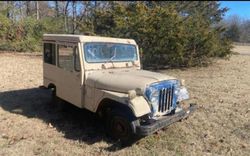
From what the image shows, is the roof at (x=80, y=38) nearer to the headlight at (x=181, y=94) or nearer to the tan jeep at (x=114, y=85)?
the tan jeep at (x=114, y=85)

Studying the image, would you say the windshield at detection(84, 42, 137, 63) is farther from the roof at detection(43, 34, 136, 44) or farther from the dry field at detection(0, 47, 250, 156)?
the dry field at detection(0, 47, 250, 156)

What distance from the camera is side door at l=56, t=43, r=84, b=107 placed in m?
5.44

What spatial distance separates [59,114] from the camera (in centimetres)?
655

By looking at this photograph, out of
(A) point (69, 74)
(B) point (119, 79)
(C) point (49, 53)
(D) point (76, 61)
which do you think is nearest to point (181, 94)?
(B) point (119, 79)

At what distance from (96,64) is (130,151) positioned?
1.81m

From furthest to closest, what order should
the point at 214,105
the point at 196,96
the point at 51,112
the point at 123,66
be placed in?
1. the point at 196,96
2. the point at 214,105
3. the point at 51,112
4. the point at 123,66

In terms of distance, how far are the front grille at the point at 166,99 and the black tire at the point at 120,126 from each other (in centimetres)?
61

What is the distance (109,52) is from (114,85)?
3.58ft

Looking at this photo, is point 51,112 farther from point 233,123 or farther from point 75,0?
point 75,0

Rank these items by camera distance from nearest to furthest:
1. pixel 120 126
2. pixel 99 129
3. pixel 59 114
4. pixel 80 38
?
pixel 120 126 → pixel 80 38 → pixel 99 129 → pixel 59 114

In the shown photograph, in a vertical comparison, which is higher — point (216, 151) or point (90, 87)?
point (90, 87)

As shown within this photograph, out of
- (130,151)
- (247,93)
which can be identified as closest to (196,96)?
(247,93)

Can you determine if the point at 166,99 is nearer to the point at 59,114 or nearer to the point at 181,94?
the point at 181,94

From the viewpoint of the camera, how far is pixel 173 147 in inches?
192
